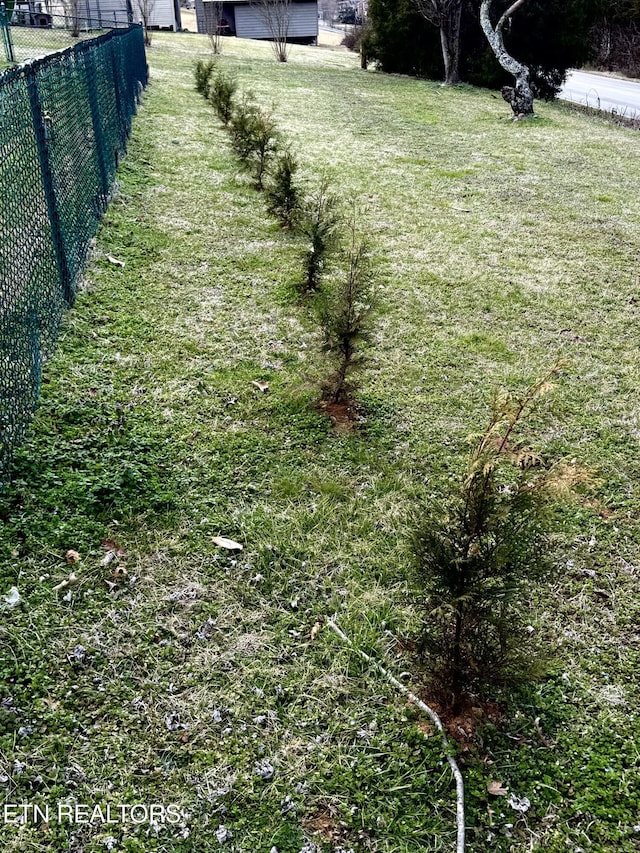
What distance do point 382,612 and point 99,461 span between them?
1.65 meters

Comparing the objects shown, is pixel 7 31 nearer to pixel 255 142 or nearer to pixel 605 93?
pixel 255 142

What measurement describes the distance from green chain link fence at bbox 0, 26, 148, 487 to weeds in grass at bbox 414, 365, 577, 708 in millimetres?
2088

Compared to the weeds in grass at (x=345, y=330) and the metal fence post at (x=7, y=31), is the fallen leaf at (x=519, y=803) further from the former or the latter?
the metal fence post at (x=7, y=31)

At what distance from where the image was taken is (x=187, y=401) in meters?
3.95

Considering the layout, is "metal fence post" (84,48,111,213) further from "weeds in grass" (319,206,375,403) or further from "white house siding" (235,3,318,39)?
"white house siding" (235,3,318,39)

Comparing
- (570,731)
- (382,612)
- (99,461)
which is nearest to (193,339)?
(99,461)

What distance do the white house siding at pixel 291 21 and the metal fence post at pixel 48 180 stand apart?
3802 centimetres

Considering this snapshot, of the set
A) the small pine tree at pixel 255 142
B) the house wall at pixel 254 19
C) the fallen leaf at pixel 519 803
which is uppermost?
the house wall at pixel 254 19

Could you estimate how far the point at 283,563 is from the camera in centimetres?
291

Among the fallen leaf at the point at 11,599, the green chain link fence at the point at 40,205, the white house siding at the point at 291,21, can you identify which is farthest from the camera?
the white house siding at the point at 291,21

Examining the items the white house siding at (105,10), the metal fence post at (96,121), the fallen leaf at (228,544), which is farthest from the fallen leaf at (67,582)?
the white house siding at (105,10)

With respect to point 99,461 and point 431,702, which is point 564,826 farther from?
point 99,461

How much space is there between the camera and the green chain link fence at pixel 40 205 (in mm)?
3277

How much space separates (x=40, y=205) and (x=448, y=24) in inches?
759
